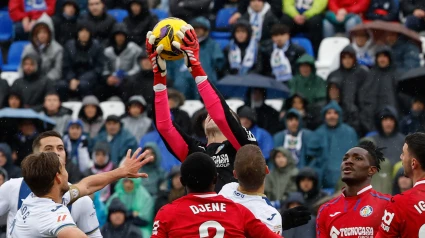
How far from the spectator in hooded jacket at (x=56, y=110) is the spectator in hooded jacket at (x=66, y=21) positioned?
8.31 feet

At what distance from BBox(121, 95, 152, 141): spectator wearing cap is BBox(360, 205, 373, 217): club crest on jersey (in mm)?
7990

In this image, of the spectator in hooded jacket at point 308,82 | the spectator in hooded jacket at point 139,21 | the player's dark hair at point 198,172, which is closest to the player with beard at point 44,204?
the player's dark hair at point 198,172

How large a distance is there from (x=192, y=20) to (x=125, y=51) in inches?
46.1

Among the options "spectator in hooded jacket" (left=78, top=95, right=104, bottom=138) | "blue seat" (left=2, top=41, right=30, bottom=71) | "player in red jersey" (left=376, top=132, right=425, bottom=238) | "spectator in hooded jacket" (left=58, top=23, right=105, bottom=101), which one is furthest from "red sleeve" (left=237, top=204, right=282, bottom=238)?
"blue seat" (left=2, top=41, right=30, bottom=71)

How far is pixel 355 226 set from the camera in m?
8.86

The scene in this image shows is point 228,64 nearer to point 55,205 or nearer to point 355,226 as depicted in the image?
point 355,226

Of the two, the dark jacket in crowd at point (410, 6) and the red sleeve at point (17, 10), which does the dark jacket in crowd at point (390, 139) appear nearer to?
the dark jacket in crowd at point (410, 6)

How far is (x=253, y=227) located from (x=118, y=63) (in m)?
11.2

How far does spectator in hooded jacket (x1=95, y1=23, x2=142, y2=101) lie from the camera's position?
18.1 metres

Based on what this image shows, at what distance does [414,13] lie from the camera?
18.3 meters

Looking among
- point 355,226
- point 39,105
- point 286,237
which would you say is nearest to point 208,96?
point 355,226

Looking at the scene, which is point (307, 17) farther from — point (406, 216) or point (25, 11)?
point (406, 216)

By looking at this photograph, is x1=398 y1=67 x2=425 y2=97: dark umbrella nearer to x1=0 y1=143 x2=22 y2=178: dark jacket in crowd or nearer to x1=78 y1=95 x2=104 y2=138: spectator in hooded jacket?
Answer: x1=78 y1=95 x2=104 y2=138: spectator in hooded jacket

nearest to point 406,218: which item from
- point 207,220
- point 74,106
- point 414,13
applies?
point 207,220
